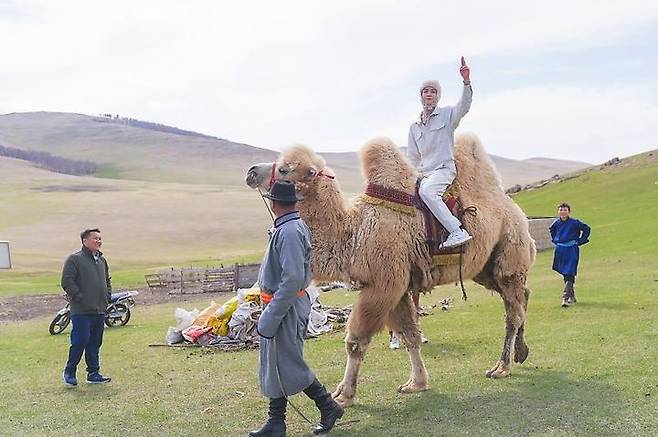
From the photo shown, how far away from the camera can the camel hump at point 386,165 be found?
7391 mm

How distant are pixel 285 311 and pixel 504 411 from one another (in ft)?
7.43

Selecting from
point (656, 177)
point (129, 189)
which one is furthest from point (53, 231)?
point (656, 177)

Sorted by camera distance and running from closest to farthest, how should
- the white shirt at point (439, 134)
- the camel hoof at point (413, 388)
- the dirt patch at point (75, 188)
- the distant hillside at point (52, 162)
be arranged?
the camel hoof at point (413, 388) < the white shirt at point (439, 134) < the dirt patch at point (75, 188) < the distant hillside at point (52, 162)

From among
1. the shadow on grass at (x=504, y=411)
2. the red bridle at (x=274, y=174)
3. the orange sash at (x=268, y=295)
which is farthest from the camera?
the red bridle at (x=274, y=174)

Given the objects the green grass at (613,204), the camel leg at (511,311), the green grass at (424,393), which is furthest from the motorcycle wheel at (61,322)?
the green grass at (613,204)

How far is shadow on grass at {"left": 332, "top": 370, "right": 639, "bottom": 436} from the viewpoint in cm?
592

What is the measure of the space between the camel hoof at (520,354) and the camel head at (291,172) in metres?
3.07

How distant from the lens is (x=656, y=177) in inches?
1873

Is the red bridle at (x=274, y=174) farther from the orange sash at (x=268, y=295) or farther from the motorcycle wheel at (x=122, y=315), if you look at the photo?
the motorcycle wheel at (x=122, y=315)

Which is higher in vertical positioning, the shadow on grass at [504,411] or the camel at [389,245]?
the camel at [389,245]

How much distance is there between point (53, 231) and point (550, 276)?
164 feet

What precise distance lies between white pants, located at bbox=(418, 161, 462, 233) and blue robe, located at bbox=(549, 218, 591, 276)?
21.5ft

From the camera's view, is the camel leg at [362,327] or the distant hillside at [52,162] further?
the distant hillside at [52,162]

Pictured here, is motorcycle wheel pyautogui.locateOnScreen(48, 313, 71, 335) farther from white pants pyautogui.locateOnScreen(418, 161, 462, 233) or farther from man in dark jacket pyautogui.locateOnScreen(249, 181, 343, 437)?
man in dark jacket pyautogui.locateOnScreen(249, 181, 343, 437)
